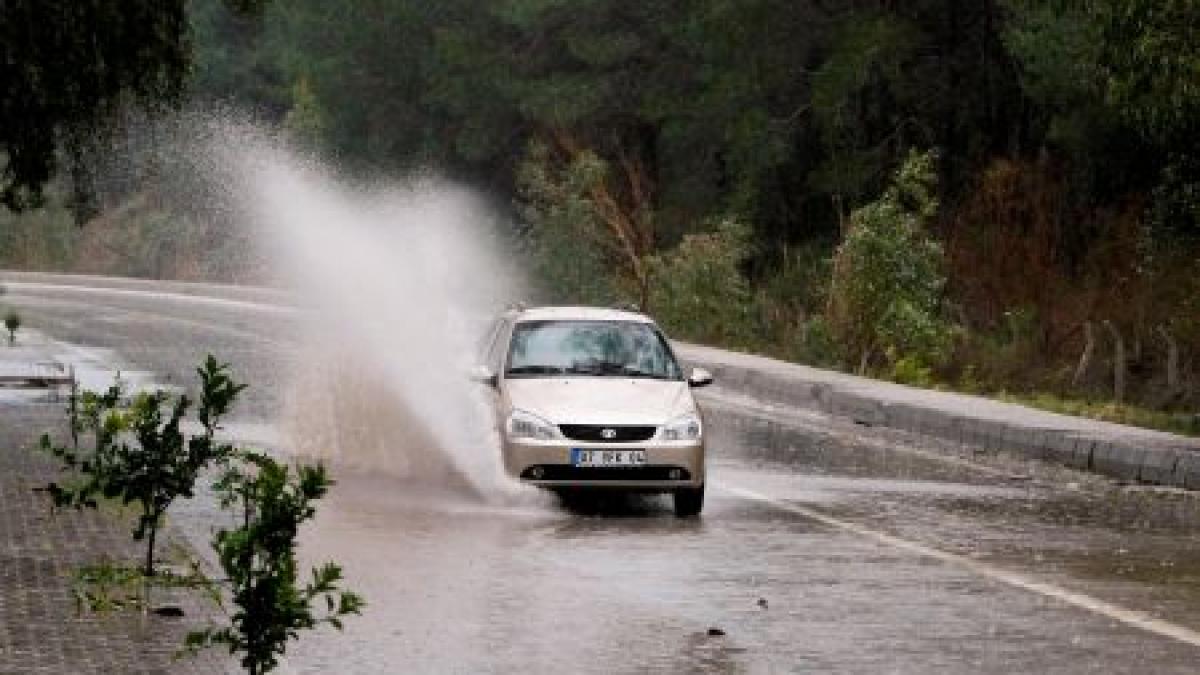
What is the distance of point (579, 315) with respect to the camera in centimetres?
1834

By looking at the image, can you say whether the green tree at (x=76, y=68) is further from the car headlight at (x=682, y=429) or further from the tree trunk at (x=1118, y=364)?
the tree trunk at (x=1118, y=364)

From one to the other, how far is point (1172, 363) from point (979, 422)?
9615mm

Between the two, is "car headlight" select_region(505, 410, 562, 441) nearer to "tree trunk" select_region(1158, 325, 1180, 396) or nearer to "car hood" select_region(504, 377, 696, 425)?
"car hood" select_region(504, 377, 696, 425)

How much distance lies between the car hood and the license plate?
0.22 meters

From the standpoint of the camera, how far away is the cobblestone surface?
369 inches

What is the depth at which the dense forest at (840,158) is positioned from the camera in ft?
102

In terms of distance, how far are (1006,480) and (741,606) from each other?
8.04m

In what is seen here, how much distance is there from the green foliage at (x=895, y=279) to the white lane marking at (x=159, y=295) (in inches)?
874

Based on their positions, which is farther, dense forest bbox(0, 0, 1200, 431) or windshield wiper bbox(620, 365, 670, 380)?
dense forest bbox(0, 0, 1200, 431)

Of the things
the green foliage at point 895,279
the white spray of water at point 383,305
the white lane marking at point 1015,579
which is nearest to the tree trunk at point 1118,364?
the green foliage at point 895,279

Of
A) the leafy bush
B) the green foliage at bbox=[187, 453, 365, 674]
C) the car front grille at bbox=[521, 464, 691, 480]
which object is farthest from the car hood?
the leafy bush

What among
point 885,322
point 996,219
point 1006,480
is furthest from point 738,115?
point 1006,480

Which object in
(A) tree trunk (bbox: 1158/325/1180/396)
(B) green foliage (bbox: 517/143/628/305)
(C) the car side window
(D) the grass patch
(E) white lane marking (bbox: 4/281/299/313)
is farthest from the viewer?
(E) white lane marking (bbox: 4/281/299/313)

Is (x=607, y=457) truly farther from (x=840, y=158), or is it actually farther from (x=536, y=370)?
(x=840, y=158)
